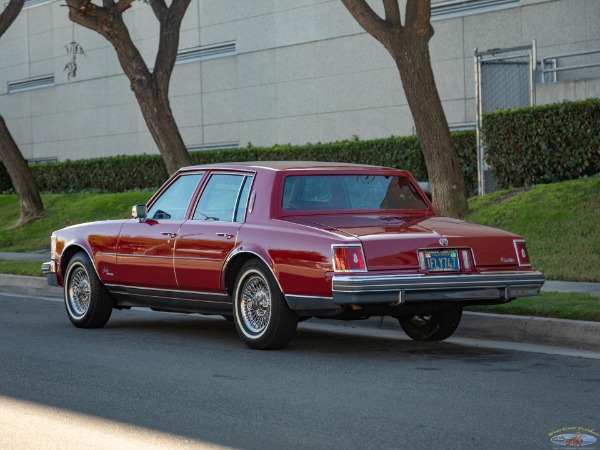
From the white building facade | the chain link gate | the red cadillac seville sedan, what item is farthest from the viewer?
the white building facade

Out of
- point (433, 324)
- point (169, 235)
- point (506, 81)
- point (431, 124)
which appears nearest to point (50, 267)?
point (169, 235)

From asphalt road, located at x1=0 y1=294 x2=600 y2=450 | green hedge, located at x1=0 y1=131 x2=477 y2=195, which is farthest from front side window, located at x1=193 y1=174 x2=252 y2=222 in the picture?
green hedge, located at x1=0 y1=131 x2=477 y2=195

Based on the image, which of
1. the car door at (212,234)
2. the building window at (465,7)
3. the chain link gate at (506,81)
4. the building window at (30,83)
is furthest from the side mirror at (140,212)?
the building window at (30,83)

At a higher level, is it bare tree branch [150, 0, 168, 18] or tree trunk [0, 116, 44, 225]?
bare tree branch [150, 0, 168, 18]

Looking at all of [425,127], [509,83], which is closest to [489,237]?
[425,127]

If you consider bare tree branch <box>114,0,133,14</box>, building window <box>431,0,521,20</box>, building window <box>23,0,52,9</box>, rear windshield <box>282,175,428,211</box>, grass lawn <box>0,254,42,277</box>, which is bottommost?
grass lawn <box>0,254,42,277</box>

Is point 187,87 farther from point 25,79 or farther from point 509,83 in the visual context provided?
point 509,83

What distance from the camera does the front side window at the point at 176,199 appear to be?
37.4 feet

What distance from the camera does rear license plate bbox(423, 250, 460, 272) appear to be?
378 inches

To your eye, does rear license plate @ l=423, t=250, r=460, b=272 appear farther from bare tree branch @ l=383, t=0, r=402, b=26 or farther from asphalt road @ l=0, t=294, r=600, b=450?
bare tree branch @ l=383, t=0, r=402, b=26

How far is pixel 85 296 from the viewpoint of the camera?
1241 cm

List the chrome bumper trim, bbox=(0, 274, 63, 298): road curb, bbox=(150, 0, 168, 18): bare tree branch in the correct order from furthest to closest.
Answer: bbox=(150, 0, 168, 18): bare tree branch → bbox=(0, 274, 63, 298): road curb → the chrome bumper trim

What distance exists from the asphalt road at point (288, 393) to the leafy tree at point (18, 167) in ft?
58.7

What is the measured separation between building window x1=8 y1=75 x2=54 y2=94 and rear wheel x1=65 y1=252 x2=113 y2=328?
28.1 meters
